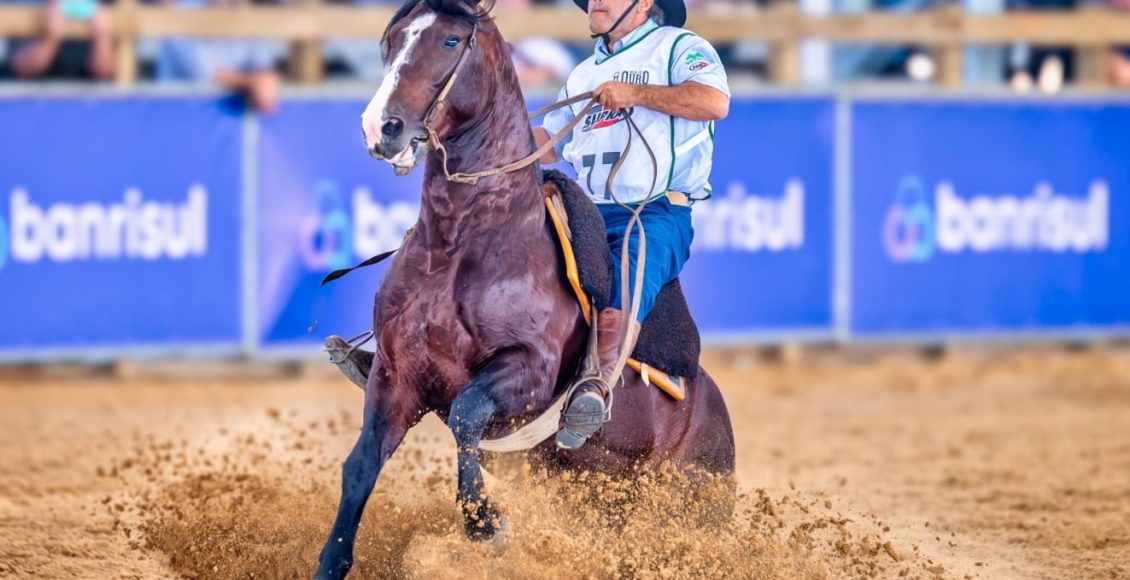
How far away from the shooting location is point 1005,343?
421 inches

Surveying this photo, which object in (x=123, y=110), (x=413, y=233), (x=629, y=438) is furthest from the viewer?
(x=123, y=110)

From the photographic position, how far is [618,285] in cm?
450

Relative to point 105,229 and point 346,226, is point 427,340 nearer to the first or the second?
point 346,226

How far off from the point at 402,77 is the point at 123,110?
5.52 metres

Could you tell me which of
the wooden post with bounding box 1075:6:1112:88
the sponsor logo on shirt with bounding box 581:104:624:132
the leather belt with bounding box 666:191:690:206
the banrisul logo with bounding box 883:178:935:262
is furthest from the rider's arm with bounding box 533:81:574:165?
the wooden post with bounding box 1075:6:1112:88

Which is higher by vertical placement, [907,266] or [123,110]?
[123,110]

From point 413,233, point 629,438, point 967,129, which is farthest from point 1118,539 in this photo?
point 967,129

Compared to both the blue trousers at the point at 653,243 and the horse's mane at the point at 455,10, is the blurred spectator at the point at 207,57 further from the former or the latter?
the horse's mane at the point at 455,10

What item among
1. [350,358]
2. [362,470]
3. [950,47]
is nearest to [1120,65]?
[950,47]

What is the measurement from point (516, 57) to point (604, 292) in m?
6.11

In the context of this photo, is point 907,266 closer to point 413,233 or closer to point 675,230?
point 675,230

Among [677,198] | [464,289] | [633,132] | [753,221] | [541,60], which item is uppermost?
[633,132]

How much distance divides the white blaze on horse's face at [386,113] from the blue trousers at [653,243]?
0.85 m

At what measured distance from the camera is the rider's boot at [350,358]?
4.54 metres
